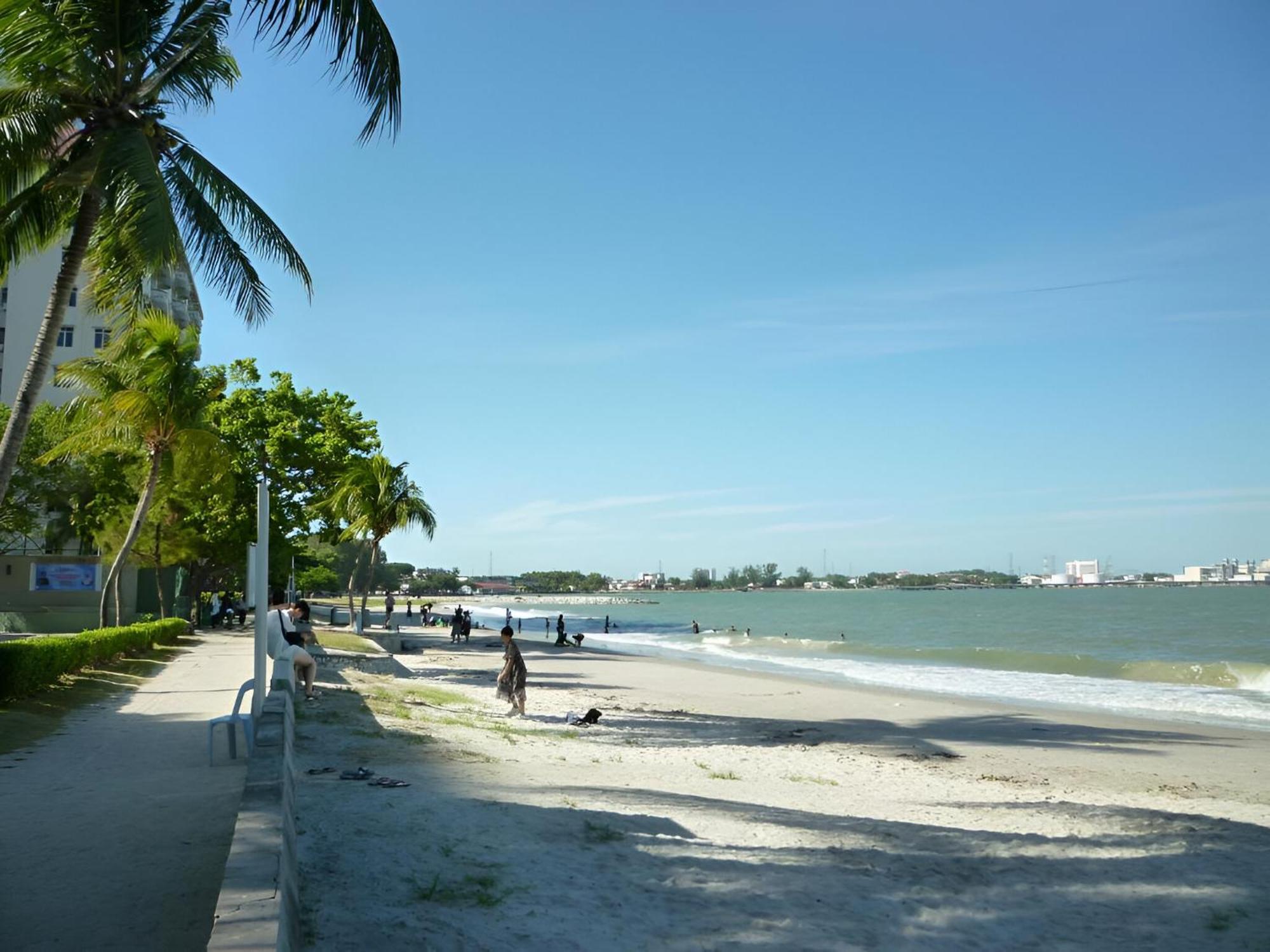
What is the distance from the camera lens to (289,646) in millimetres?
13297

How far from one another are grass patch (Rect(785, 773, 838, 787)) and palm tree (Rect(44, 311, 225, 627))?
15383 mm

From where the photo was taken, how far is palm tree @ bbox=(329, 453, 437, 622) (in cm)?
3362

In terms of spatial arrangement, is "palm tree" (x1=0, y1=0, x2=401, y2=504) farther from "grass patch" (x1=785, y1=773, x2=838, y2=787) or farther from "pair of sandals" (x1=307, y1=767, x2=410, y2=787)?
"grass patch" (x1=785, y1=773, x2=838, y2=787)

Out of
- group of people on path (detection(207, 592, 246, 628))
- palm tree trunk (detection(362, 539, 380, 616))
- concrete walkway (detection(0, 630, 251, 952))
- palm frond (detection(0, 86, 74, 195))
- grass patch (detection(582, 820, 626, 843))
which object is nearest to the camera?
concrete walkway (detection(0, 630, 251, 952))

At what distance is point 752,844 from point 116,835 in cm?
471

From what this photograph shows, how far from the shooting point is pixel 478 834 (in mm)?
7379

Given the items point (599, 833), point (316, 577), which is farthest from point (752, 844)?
point (316, 577)

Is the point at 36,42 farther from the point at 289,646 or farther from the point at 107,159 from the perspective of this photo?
the point at 289,646

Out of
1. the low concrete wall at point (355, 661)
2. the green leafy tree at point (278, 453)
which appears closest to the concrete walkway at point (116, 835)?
the low concrete wall at point (355, 661)

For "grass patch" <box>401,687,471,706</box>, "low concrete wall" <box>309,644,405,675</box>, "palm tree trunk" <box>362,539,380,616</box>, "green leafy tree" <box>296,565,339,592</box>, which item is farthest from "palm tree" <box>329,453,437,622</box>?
"green leafy tree" <box>296,565,339,592</box>

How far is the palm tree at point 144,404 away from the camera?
2125cm

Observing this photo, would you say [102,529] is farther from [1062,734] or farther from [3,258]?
[1062,734]

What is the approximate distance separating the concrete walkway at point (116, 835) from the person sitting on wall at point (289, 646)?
127 cm

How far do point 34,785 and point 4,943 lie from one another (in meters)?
4.70
